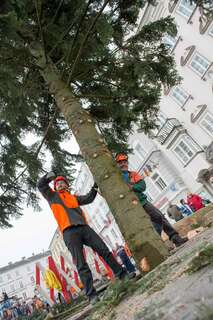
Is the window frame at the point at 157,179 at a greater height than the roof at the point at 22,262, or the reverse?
the roof at the point at 22,262

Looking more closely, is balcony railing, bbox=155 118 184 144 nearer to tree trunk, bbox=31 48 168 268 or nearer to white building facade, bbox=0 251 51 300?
tree trunk, bbox=31 48 168 268

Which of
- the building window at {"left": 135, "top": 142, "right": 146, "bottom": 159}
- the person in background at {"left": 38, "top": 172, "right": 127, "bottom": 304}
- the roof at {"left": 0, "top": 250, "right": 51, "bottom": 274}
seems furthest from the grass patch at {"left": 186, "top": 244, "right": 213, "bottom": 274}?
the roof at {"left": 0, "top": 250, "right": 51, "bottom": 274}

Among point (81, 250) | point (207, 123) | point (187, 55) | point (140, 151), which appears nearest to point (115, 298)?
point (81, 250)

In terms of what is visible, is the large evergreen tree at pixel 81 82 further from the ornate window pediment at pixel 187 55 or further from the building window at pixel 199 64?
the ornate window pediment at pixel 187 55

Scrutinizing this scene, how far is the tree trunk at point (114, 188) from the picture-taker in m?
3.63

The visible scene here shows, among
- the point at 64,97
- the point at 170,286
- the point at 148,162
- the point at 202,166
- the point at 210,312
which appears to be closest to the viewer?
the point at 210,312

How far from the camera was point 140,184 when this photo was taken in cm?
589

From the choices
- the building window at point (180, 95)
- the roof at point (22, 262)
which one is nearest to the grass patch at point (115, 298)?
the building window at point (180, 95)

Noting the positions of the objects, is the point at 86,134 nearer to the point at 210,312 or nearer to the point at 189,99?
the point at 210,312

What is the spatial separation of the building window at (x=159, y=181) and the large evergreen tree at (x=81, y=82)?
2297cm

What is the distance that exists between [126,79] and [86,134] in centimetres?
273

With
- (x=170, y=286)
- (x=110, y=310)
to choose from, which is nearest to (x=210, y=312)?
(x=170, y=286)

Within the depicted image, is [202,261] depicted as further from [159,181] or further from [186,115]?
[159,181]

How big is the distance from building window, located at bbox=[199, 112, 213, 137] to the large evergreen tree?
57.7 feet
